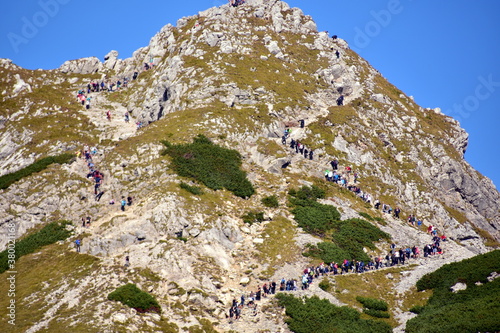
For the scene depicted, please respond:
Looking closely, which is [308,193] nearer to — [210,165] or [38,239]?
[210,165]

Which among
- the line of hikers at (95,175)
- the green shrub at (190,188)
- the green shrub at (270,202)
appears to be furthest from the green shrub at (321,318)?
the line of hikers at (95,175)

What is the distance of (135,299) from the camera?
1737 inches

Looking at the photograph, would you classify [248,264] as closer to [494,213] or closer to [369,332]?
[369,332]

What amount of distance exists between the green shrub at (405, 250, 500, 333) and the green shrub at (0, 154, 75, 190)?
55441 mm

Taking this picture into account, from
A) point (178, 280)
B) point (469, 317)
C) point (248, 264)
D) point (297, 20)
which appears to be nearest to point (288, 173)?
point (248, 264)

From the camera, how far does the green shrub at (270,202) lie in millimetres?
67875

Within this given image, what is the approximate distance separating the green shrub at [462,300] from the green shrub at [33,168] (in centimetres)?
5544

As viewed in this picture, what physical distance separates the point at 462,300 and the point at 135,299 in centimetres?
3457

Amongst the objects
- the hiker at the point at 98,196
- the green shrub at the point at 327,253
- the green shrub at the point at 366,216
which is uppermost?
the green shrub at the point at 366,216

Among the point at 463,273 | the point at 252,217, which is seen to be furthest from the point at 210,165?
the point at 463,273

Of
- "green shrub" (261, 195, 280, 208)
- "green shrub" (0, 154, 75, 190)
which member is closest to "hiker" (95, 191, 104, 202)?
"green shrub" (0, 154, 75, 190)

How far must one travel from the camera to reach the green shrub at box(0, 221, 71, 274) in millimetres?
55031

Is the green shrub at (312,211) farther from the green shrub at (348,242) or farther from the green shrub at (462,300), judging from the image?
the green shrub at (462,300)

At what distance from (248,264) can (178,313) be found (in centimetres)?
1280
